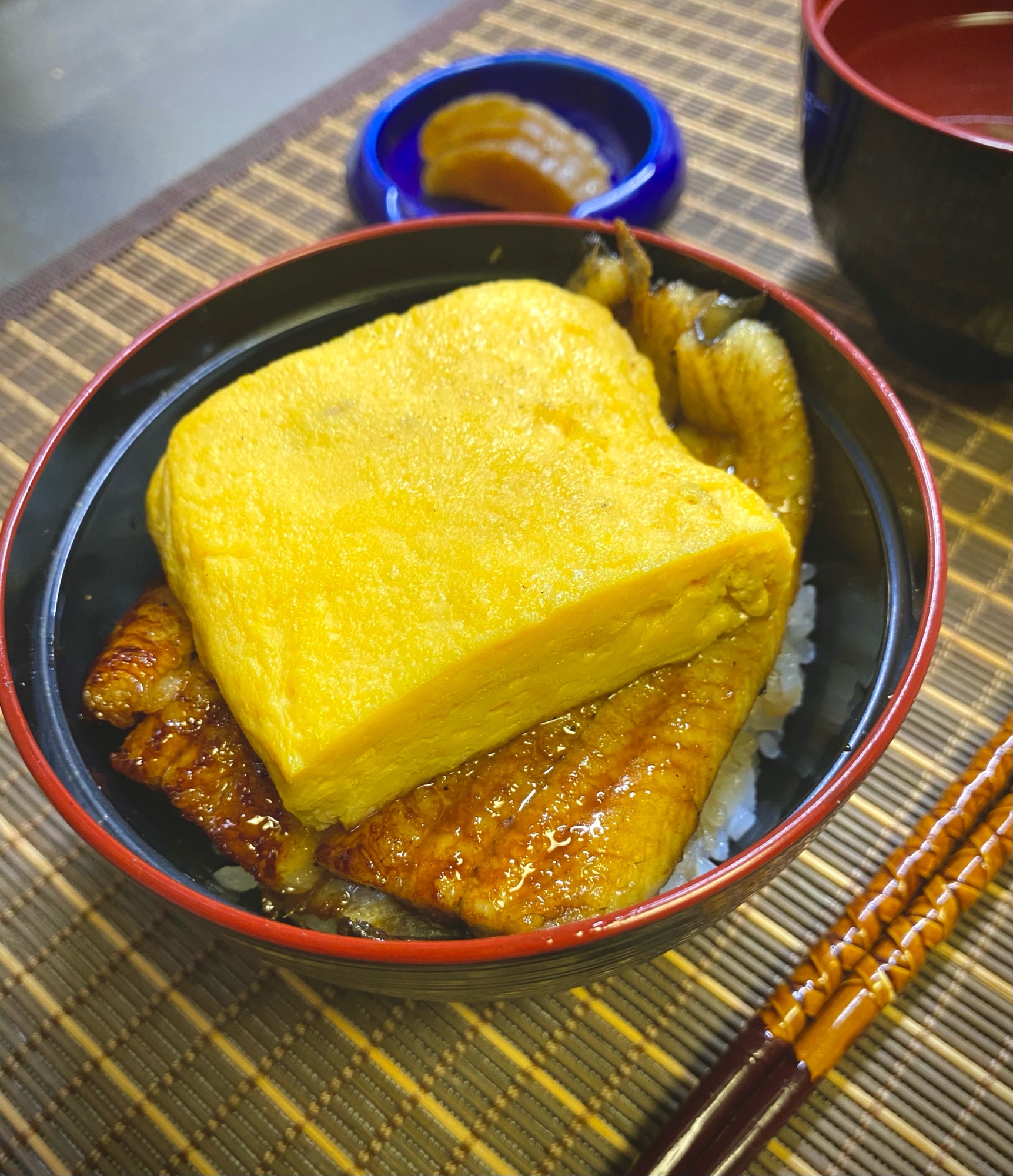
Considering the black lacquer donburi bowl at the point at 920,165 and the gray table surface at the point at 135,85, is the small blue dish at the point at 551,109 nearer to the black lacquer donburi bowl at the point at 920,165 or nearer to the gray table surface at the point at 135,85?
the black lacquer donburi bowl at the point at 920,165

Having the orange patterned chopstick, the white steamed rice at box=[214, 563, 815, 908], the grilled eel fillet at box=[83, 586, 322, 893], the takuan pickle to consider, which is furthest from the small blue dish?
the orange patterned chopstick

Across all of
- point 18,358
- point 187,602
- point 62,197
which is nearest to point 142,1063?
point 187,602

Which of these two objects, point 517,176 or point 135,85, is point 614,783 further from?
point 135,85

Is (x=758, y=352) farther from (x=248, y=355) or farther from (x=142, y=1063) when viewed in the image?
(x=142, y=1063)

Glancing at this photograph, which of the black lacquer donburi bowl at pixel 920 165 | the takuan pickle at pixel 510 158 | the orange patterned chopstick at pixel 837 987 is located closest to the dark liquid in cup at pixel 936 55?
the black lacquer donburi bowl at pixel 920 165

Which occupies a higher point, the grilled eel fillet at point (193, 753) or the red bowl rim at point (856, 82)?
the red bowl rim at point (856, 82)

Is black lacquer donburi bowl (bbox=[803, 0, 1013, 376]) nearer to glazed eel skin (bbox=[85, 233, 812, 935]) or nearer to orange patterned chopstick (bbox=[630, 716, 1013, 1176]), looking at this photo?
glazed eel skin (bbox=[85, 233, 812, 935])

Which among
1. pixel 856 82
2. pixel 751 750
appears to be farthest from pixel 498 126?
pixel 751 750
